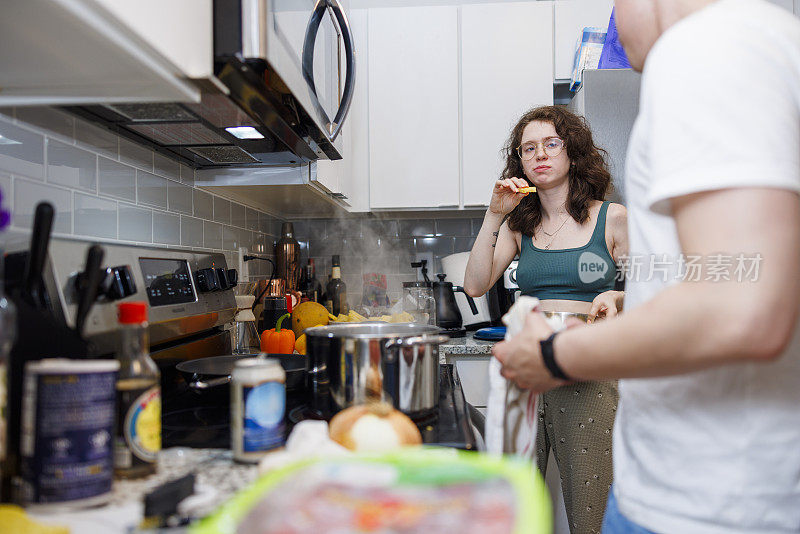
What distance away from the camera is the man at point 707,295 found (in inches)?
21.7

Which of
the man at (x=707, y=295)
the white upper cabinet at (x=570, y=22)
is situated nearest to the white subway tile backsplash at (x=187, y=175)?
the man at (x=707, y=295)

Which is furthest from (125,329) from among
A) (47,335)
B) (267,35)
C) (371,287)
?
(371,287)

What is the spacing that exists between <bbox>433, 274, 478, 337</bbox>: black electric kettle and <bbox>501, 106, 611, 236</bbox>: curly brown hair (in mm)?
552

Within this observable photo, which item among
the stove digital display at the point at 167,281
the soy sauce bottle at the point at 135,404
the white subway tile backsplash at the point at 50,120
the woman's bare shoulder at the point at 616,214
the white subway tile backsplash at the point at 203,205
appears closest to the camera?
the soy sauce bottle at the point at 135,404

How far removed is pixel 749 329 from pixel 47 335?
0.81m

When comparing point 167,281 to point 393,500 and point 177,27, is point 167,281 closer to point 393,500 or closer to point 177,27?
point 177,27

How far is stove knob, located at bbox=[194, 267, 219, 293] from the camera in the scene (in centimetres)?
139

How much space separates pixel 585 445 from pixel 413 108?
1.60 metres

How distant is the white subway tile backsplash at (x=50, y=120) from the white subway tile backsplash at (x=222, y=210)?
Answer: 0.73 m

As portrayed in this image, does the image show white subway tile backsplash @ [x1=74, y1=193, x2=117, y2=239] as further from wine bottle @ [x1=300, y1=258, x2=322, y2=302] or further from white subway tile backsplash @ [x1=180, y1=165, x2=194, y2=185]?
wine bottle @ [x1=300, y1=258, x2=322, y2=302]

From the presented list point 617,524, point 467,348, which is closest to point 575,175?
point 467,348

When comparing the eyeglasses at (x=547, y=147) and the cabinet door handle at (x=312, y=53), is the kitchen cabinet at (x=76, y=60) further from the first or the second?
the eyeglasses at (x=547, y=147)

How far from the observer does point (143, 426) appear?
2.18 ft

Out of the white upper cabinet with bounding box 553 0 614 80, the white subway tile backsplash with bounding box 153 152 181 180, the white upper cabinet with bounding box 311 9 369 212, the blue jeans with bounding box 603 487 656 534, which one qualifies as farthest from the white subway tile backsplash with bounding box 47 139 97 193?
the white upper cabinet with bounding box 553 0 614 80
